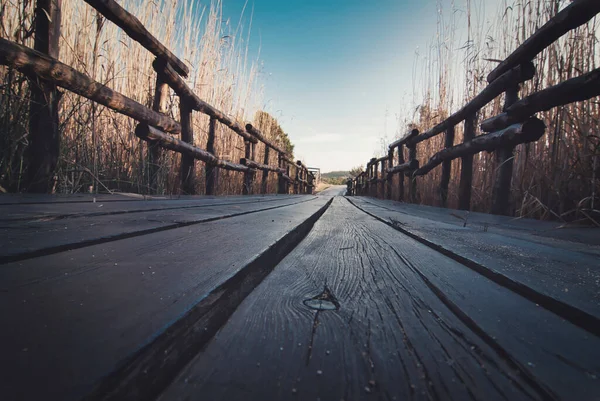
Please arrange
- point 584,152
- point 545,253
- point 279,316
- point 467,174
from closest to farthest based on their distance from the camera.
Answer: point 279,316
point 545,253
point 584,152
point 467,174

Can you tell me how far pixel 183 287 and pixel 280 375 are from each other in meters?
0.21

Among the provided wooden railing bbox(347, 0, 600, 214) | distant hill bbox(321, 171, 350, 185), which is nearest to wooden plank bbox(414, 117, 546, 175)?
wooden railing bbox(347, 0, 600, 214)

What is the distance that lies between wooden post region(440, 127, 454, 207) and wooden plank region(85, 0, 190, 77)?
118 inches

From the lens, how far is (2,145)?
6.18ft

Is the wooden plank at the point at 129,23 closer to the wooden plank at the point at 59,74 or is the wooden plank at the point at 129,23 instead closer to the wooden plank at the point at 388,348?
the wooden plank at the point at 59,74

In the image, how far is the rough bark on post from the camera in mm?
1755

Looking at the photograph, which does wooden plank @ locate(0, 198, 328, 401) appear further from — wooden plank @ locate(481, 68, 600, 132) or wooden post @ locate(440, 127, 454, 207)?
wooden post @ locate(440, 127, 454, 207)

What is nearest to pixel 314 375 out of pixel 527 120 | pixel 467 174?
pixel 527 120

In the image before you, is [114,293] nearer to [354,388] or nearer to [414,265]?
[354,388]

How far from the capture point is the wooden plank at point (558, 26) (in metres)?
1.59

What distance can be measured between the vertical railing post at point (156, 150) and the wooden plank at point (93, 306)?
2.49 meters

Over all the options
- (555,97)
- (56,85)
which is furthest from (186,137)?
(555,97)

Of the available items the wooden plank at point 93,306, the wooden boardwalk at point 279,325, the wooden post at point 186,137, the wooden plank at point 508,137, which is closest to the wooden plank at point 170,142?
the wooden post at point 186,137

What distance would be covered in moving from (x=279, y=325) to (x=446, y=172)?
3.60 m
